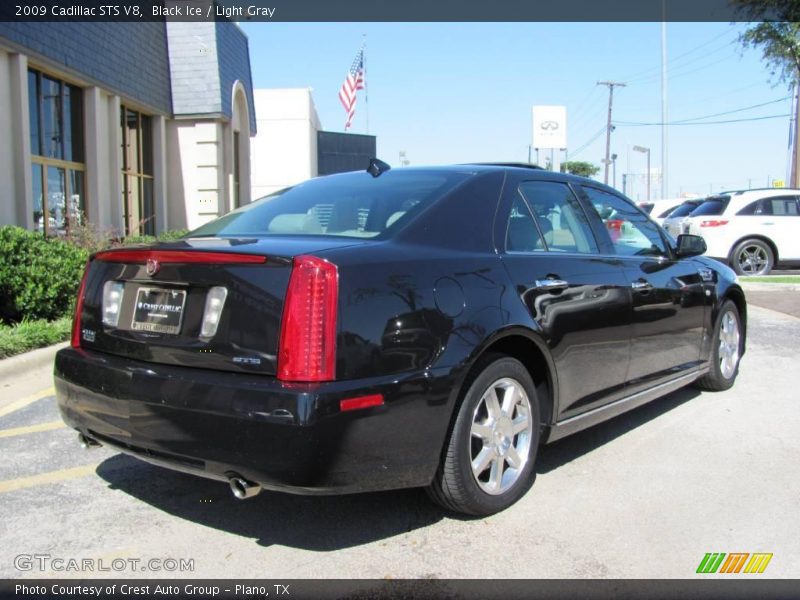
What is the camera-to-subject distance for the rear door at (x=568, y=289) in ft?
12.2

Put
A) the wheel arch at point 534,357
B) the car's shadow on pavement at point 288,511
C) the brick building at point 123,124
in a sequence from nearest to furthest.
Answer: the car's shadow on pavement at point 288,511 → the wheel arch at point 534,357 → the brick building at point 123,124

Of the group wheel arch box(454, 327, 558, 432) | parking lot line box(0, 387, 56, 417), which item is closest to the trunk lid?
wheel arch box(454, 327, 558, 432)

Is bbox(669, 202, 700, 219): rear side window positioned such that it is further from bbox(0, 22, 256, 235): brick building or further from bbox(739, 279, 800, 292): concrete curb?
bbox(0, 22, 256, 235): brick building

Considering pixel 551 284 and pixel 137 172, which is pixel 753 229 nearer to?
pixel 551 284

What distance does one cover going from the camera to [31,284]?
300 inches

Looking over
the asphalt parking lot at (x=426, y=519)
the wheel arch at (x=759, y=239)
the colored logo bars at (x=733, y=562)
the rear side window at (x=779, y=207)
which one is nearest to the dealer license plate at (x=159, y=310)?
the asphalt parking lot at (x=426, y=519)

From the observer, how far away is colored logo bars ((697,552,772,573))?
3.04 metres

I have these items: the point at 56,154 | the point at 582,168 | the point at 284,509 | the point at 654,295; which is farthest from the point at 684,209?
the point at 582,168

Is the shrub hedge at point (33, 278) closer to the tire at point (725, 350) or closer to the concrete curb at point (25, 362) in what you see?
the concrete curb at point (25, 362)

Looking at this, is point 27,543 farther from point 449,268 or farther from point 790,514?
point 790,514

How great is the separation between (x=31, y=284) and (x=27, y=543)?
503 centimetres

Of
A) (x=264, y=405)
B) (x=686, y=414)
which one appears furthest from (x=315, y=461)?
(x=686, y=414)

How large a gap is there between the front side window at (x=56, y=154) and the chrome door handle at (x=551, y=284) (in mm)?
10475

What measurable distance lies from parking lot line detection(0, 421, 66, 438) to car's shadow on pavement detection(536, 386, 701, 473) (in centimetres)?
314
